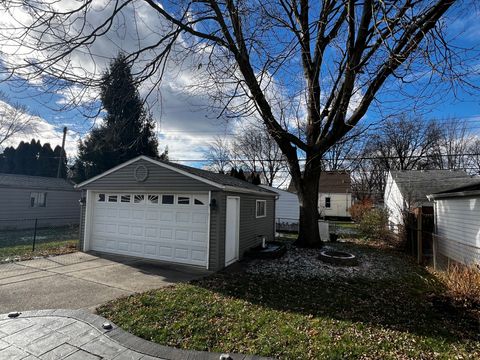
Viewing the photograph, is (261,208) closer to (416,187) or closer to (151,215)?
(151,215)

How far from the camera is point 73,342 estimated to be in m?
3.82

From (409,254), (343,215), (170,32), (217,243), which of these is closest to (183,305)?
(217,243)

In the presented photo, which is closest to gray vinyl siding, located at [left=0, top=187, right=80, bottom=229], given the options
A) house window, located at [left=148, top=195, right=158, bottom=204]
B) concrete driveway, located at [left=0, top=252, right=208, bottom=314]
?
concrete driveway, located at [left=0, top=252, right=208, bottom=314]

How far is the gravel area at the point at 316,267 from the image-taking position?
7.83 m

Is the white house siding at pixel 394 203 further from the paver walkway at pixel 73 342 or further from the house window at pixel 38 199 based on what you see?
the house window at pixel 38 199

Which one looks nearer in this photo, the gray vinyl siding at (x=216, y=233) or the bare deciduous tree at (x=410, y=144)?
the gray vinyl siding at (x=216, y=233)

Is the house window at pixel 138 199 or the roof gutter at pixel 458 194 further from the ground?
the roof gutter at pixel 458 194

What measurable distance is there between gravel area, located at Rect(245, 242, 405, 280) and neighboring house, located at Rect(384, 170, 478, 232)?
5705 millimetres

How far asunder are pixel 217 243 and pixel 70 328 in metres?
4.33

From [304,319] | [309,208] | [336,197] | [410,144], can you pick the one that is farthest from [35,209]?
[410,144]

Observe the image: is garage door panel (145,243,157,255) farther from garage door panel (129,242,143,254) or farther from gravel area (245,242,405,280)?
gravel area (245,242,405,280)

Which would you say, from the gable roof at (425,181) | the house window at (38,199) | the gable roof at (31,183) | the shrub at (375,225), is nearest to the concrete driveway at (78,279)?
the shrub at (375,225)

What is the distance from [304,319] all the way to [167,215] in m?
5.65

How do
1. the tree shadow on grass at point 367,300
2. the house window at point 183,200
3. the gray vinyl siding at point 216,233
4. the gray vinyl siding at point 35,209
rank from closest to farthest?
the tree shadow on grass at point 367,300
the gray vinyl siding at point 216,233
the house window at point 183,200
the gray vinyl siding at point 35,209
